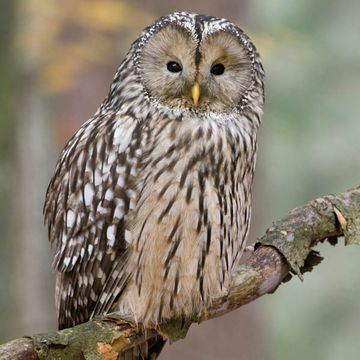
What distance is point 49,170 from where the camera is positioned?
23.4ft

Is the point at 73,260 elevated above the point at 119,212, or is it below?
below

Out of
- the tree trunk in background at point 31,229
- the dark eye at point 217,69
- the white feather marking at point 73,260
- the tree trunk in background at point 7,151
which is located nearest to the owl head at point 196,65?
the dark eye at point 217,69

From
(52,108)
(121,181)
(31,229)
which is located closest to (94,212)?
(121,181)

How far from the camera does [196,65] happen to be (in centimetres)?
392

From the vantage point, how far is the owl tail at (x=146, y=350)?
13.8 feet

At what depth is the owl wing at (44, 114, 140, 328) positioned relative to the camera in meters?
3.97

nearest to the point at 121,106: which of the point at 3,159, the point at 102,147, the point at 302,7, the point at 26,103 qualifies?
the point at 102,147

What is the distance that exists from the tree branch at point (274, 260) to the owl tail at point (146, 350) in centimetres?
14

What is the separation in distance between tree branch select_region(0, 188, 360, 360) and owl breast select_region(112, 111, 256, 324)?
7 cm

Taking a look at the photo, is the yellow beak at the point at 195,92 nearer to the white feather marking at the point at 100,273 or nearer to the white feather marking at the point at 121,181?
the white feather marking at the point at 121,181

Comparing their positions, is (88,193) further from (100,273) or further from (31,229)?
(31,229)

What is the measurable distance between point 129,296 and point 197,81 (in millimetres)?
912

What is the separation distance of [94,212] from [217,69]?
77 centimetres

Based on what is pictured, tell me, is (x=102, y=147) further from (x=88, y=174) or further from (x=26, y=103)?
(x=26, y=103)
